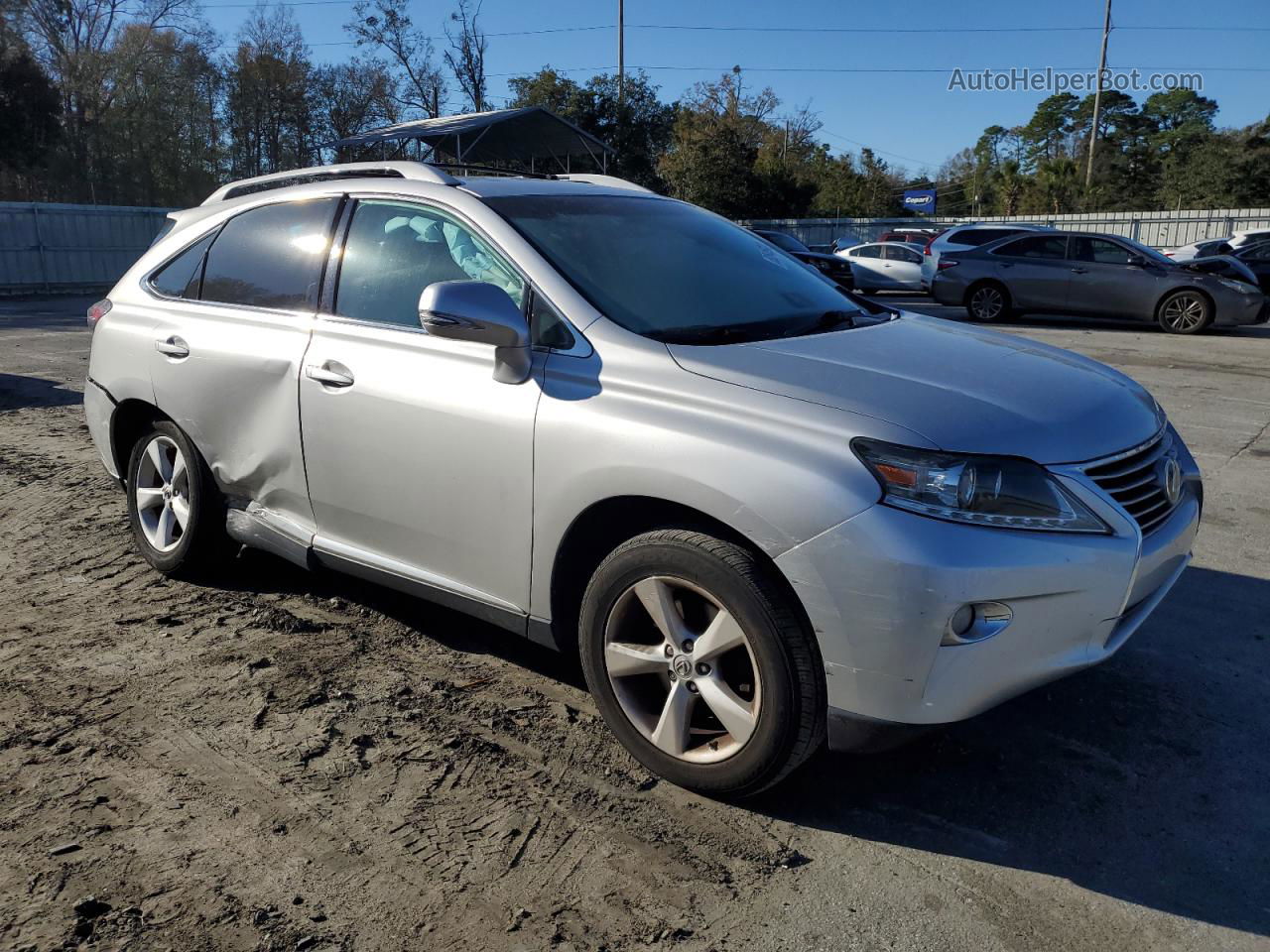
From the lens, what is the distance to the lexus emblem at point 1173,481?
3057 mm

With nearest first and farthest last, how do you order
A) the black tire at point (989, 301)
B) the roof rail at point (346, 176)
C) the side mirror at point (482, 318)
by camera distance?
the side mirror at point (482, 318)
the roof rail at point (346, 176)
the black tire at point (989, 301)

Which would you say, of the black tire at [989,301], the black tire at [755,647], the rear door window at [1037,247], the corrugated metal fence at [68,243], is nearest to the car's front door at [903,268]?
the black tire at [989,301]

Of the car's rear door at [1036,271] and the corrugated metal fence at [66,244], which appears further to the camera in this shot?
the corrugated metal fence at [66,244]

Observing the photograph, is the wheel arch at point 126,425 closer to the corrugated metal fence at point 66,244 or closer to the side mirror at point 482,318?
the side mirror at point 482,318

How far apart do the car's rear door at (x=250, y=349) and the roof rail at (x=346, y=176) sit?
0.53ft

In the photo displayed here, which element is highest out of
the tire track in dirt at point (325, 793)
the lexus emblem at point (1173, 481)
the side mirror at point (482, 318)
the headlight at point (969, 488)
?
the side mirror at point (482, 318)

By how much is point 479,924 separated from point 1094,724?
83.3 inches

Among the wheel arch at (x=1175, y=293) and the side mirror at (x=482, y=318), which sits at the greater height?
the side mirror at (x=482, y=318)

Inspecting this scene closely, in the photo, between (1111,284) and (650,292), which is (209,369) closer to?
(650,292)

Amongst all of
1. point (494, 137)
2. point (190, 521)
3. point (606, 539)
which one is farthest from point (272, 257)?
point (494, 137)

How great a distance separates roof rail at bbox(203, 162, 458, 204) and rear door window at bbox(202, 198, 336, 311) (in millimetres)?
165

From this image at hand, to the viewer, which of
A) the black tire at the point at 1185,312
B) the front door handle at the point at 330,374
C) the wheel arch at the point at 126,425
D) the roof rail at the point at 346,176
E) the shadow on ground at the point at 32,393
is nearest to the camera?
the front door handle at the point at 330,374

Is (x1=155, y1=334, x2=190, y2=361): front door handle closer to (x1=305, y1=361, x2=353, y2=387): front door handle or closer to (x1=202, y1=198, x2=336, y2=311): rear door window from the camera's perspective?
(x1=202, y1=198, x2=336, y2=311): rear door window

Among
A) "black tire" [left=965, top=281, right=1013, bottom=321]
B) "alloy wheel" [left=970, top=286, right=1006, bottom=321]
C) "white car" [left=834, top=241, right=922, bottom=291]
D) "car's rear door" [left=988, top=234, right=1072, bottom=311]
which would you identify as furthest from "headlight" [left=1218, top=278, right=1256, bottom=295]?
"white car" [left=834, top=241, right=922, bottom=291]
